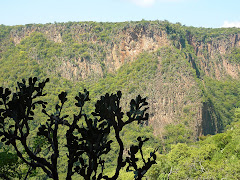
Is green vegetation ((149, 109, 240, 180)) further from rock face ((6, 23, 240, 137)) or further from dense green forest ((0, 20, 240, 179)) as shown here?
rock face ((6, 23, 240, 137))

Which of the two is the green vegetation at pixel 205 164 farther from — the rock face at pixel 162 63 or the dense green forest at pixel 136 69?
the rock face at pixel 162 63

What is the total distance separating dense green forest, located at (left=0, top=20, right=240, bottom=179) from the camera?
9438cm

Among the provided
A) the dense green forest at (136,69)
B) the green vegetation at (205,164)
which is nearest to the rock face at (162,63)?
the dense green forest at (136,69)

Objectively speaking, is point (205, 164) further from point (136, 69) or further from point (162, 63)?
point (136, 69)

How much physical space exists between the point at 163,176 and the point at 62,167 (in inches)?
1441

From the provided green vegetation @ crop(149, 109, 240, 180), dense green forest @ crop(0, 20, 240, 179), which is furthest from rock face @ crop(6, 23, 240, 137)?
green vegetation @ crop(149, 109, 240, 180)

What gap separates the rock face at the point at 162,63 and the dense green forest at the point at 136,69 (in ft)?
0.96

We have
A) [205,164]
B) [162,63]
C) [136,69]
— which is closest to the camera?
[205,164]

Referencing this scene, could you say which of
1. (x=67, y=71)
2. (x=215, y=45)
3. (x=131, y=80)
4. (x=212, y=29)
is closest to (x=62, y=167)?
(x=131, y=80)

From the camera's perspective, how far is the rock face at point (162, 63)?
95188 millimetres

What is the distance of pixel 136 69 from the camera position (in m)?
107

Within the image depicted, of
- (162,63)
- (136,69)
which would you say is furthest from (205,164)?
(136,69)

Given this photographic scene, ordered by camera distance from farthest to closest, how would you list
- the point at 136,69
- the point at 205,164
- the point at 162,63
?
1. the point at 136,69
2. the point at 162,63
3. the point at 205,164

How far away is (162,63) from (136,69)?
27.4 ft
